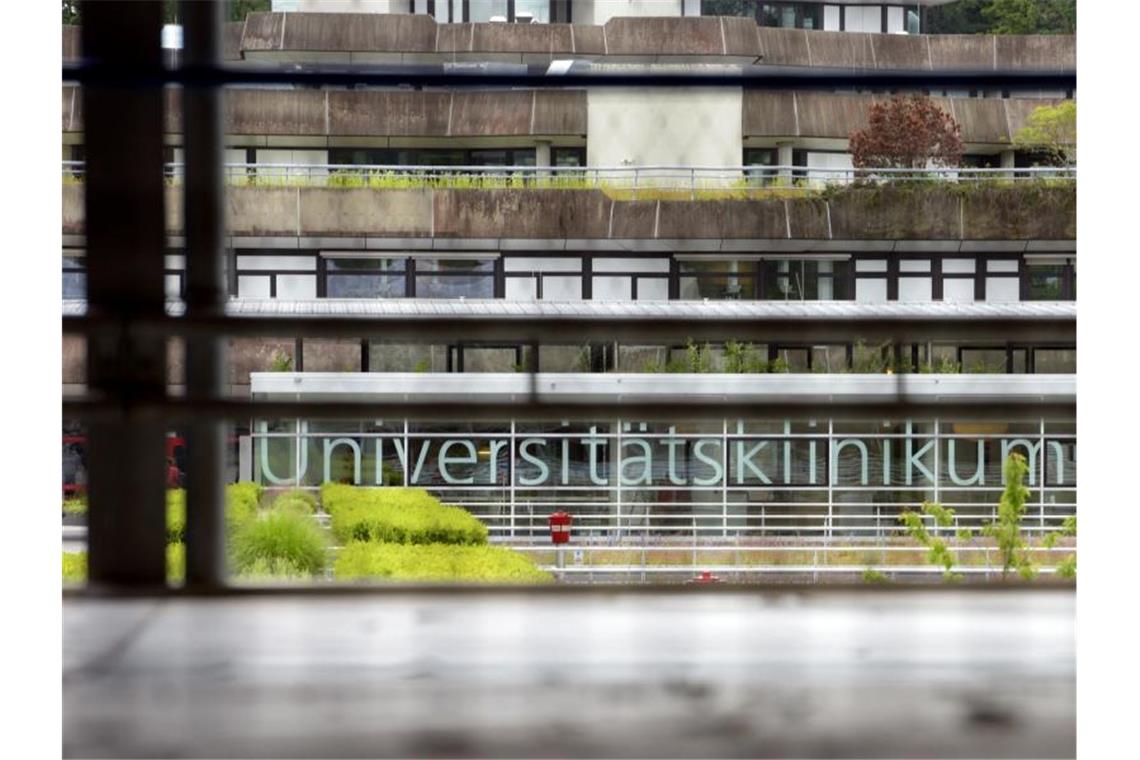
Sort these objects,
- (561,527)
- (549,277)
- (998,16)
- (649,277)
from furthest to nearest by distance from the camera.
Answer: (561,527), (649,277), (549,277), (998,16)

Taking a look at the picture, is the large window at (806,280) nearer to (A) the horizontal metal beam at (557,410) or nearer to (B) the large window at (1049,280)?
(B) the large window at (1049,280)

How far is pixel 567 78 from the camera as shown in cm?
140

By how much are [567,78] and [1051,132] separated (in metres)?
7.84

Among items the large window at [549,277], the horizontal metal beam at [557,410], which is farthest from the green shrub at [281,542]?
the large window at [549,277]

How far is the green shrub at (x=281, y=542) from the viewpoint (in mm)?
3309

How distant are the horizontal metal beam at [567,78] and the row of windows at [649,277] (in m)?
5.04

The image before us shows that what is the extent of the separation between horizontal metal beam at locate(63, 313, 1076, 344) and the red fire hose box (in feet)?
25.5

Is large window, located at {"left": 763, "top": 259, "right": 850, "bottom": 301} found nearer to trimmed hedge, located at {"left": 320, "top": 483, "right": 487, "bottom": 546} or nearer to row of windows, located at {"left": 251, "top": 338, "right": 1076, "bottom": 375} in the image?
row of windows, located at {"left": 251, "top": 338, "right": 1076, "bottom": 375}

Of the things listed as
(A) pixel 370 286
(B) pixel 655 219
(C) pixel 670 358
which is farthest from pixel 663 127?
(C) pixel 670 358

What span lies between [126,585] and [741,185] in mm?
7267

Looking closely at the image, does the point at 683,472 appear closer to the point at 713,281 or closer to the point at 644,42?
the point at 713,281
